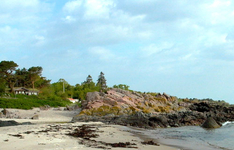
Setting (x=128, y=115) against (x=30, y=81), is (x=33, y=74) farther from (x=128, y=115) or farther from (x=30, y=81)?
(x=128, y=115)

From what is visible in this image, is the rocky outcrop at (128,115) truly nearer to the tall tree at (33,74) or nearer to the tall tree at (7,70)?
the tall tree at (7,70)

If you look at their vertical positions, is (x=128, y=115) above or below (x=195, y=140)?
above

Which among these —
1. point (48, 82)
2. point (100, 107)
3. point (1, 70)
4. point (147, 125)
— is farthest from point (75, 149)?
point (48, 82)

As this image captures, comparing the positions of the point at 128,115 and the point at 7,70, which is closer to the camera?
the point at 128,115

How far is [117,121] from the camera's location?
18.3m

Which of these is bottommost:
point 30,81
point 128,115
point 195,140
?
point 195,140

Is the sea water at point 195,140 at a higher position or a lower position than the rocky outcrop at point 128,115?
lower

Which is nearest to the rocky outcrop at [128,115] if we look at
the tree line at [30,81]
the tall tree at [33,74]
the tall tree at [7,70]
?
the tree line at [30,81]

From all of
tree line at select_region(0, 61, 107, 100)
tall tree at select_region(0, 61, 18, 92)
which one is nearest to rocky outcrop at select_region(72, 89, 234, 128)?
tree line at select_region(0, 61, 107, 100)

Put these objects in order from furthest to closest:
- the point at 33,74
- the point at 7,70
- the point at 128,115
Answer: the point at 33,74 → the point at 7,70 → the point at 128,115

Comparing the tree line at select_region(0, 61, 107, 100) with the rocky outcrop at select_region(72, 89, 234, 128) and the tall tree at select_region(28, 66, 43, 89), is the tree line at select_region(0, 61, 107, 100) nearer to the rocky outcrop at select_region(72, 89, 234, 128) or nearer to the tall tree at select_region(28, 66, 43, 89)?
the tall tree at select_region(28, 66, 43, 89)

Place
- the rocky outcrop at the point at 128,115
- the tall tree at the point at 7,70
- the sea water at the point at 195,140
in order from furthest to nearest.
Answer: the tall tree at the point at 7,70, the rocky outcrop at the point at 128,115, the sea water at the point at 195,140

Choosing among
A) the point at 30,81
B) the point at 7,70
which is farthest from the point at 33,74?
the point at 7,70

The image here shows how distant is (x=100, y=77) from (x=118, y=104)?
204ft
